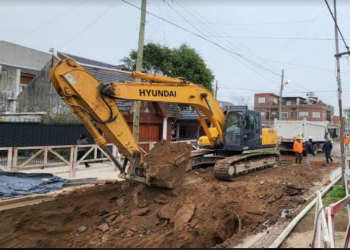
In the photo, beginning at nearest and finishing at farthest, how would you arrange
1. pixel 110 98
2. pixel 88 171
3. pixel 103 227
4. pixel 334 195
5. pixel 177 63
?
pixel 103 227
pixel 110 98
pixel 334 195
pixel 88 171
pixel 177 63

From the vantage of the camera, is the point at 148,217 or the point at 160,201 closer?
the point at 148,217

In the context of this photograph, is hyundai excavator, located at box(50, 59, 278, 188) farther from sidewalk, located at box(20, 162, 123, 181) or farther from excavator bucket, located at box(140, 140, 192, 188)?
sidewalk, located at box(20, 162, 123, 181)

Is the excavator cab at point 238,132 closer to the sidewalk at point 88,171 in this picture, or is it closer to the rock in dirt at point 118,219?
the sidewalk at point 88,171

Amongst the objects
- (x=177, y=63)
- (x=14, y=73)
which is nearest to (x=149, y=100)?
(x=177, y=63)

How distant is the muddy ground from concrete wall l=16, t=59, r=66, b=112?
11716mm

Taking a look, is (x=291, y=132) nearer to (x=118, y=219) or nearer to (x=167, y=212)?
(x=167, y=212)

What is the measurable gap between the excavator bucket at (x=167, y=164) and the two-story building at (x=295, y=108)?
184ft

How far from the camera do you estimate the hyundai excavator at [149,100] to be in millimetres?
5926

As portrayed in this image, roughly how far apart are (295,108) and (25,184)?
218 ft

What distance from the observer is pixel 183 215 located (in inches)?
243

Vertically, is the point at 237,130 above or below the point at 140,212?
above

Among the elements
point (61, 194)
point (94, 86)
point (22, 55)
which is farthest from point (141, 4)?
point (22, 55)

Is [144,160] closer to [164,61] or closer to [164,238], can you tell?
[164,238]

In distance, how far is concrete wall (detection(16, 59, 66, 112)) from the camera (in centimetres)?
1845
